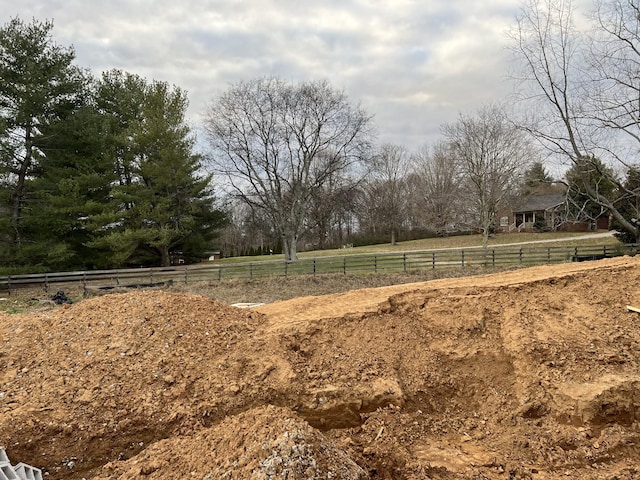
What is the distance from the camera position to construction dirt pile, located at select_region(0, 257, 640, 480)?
320cm

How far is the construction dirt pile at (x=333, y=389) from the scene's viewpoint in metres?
3.20

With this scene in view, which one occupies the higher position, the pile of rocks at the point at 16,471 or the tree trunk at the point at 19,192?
the tree trunk at the point at 19,192

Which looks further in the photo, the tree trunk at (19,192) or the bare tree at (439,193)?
the bare tree at (439,193)

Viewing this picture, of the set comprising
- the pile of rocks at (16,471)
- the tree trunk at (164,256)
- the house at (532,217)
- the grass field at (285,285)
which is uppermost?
the house at (532,217)

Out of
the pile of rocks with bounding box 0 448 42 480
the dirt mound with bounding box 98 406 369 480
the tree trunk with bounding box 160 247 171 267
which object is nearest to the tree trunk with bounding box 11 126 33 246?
the tree trunk with bounding box 160 247 171 267

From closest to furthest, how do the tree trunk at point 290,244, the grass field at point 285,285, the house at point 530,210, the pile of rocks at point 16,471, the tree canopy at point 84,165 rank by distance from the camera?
the pile of rocks at point 16,471
the grass field at point 285,285
the tree canopy at point 84,165
the tree trunk at point 290,244
the house at point 530,210

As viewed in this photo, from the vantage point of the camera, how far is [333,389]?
160 inches

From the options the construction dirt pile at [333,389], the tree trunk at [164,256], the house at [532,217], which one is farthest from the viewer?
the house at [532,217]

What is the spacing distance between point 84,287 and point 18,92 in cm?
1026

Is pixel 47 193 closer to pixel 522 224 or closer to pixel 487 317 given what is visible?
pixel 487 317

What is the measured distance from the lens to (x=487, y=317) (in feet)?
17.2

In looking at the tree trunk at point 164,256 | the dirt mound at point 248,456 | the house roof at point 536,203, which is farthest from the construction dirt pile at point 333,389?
the house roof at point 536,203

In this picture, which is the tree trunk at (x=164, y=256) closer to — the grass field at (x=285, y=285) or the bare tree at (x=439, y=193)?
the grass field at (x=285, y=285)

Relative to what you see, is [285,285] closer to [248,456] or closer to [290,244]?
[290,244]
